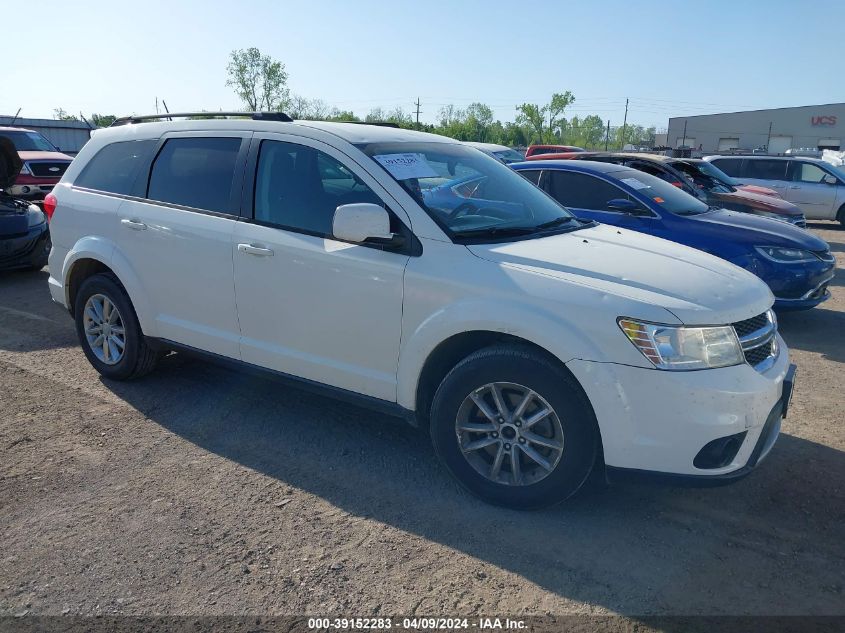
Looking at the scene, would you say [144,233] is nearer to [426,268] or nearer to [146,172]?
[146,172]

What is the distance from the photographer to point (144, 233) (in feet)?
14.6

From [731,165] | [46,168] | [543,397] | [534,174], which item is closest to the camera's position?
[543,397]

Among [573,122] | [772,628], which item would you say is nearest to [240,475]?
[772,628]

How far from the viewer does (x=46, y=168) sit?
1366cm

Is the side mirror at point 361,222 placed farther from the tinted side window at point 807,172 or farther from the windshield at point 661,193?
the tinted side window at point 807,172

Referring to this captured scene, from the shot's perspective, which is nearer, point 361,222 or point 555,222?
point 361,222

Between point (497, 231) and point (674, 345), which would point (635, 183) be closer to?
point (497, 231)

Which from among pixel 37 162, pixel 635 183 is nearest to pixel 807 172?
pixel 635 183

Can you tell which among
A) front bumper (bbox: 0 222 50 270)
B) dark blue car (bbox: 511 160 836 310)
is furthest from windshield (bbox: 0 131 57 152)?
dark blue car (bbox: 511 160 836 310)

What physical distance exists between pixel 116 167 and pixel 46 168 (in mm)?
10565

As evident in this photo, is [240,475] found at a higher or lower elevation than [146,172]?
lower

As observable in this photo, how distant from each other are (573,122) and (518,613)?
105 m

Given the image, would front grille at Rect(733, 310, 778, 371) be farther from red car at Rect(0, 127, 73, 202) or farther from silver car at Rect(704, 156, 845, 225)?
silver car at Rect(704, 156, 845, 225)

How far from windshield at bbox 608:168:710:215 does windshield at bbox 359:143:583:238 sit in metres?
3.12
